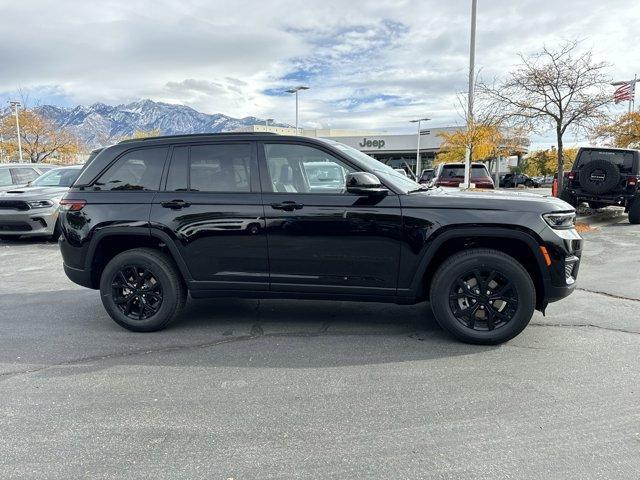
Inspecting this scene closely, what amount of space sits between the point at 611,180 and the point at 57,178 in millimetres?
13612

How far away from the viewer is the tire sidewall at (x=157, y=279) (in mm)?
4305

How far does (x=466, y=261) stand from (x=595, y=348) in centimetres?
137

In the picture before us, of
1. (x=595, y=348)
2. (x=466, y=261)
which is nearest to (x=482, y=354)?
(x=466, y=261)

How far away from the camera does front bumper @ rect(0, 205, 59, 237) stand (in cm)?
914

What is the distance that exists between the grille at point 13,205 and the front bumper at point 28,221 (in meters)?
0.07

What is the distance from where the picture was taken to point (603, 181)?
11398 mm

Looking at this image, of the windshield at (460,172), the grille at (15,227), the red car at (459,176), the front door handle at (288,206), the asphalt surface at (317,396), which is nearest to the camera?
the asphalt surface at (317,396)

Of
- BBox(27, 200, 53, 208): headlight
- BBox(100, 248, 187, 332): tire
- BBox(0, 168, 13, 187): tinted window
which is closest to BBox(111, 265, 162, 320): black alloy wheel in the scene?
BBox(100, 248, 187, 332): tire

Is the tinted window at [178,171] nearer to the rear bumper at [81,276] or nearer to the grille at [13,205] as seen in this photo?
the rear bumper at [81,276]

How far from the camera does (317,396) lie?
314cm

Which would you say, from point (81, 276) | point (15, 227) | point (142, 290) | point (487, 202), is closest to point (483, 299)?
point (487, 202)

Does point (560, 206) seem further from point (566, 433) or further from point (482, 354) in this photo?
point (566, 433)

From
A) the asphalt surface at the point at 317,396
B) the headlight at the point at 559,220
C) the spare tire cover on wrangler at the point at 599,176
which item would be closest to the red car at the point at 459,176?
the spare tire cover on wrangler at the point at 599,176

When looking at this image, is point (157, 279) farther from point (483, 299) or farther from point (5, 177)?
point (5, 177)
